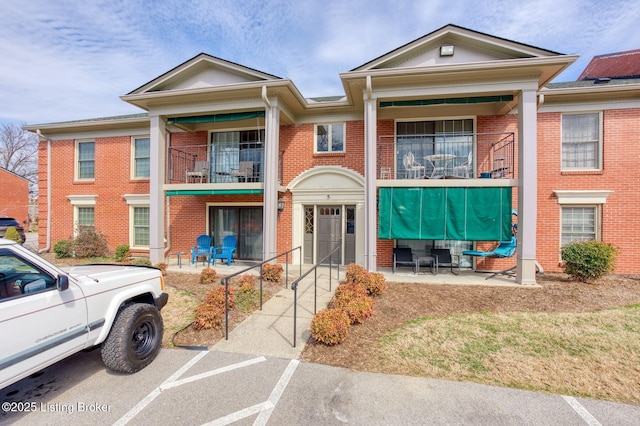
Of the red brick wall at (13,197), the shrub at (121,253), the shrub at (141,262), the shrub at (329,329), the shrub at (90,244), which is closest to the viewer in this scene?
the shrub at (329,329)

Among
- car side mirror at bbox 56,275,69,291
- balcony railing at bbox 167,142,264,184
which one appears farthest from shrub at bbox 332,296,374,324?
balcony railing at bbox 167,142,264,184

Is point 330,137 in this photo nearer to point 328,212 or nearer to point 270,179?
point 328,212

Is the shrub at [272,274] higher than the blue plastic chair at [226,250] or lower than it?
lower

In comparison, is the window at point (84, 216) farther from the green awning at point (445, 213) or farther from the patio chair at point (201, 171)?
the green awning at point (445, 213)

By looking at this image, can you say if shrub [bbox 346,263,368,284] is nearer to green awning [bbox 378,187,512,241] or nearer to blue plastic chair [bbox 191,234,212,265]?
green awning [bbox 378,187,512,241]

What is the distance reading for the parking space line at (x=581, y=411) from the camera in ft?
9.41

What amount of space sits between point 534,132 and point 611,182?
3789mm

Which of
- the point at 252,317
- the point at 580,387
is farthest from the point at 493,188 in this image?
the point at 252,317

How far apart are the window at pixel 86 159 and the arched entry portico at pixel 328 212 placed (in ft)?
29.4

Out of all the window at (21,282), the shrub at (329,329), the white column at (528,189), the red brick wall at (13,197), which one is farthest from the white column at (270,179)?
the red brick wall at (13,197)

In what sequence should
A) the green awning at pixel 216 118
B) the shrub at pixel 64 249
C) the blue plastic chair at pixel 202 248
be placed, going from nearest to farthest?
the green awning at pixel 216 118
the blue plastic chair at pixel 202 248
the shrub at pixel 64 249

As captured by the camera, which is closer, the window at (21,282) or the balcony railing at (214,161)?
the window at (21,282)

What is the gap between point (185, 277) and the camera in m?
8.68

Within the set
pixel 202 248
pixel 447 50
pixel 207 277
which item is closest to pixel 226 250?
pixel 202 248
